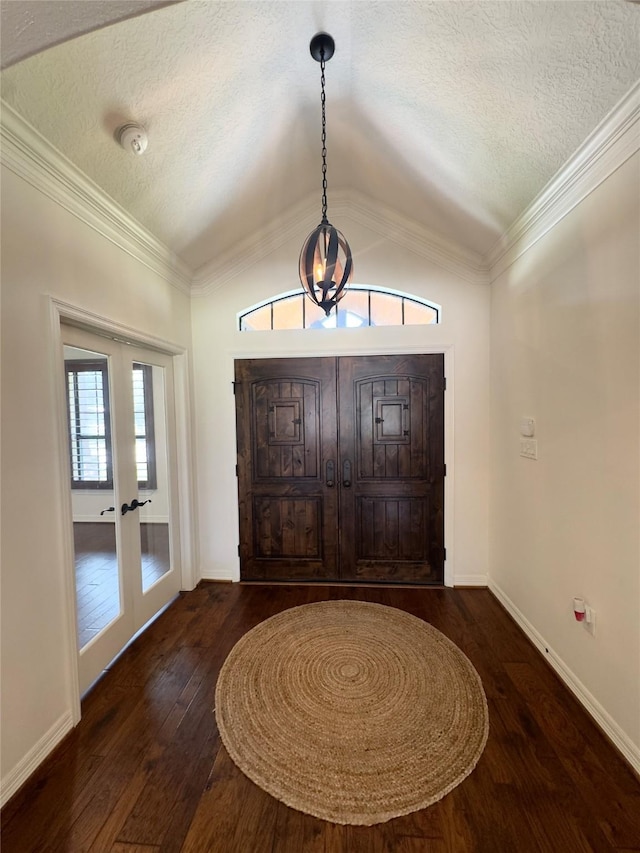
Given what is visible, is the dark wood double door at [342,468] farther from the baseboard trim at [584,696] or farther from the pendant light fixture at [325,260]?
the pendant light fixture at [325,260]

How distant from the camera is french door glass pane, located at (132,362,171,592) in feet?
8.57

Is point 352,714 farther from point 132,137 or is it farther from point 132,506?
point 132,137

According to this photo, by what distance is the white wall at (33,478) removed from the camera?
Result: 150 cm

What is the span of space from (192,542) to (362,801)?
228 centimetres

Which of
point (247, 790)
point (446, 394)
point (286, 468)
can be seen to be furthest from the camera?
point (286, 468)

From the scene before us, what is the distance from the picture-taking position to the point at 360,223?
3.17 meters

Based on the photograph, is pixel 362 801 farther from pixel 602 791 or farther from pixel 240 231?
pixel 240 231

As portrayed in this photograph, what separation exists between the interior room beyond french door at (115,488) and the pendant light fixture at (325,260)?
1.37m

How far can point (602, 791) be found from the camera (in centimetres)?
145

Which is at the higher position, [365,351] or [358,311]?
[358,311]

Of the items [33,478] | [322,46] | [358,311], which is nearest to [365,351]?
[358,311]

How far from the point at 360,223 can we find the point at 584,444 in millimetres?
2542

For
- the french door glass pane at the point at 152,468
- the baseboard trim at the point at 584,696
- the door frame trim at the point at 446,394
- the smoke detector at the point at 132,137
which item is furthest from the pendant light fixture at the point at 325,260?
the baseboard trim at the point at 584,696

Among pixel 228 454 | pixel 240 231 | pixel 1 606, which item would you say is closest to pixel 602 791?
pixel 1 606
